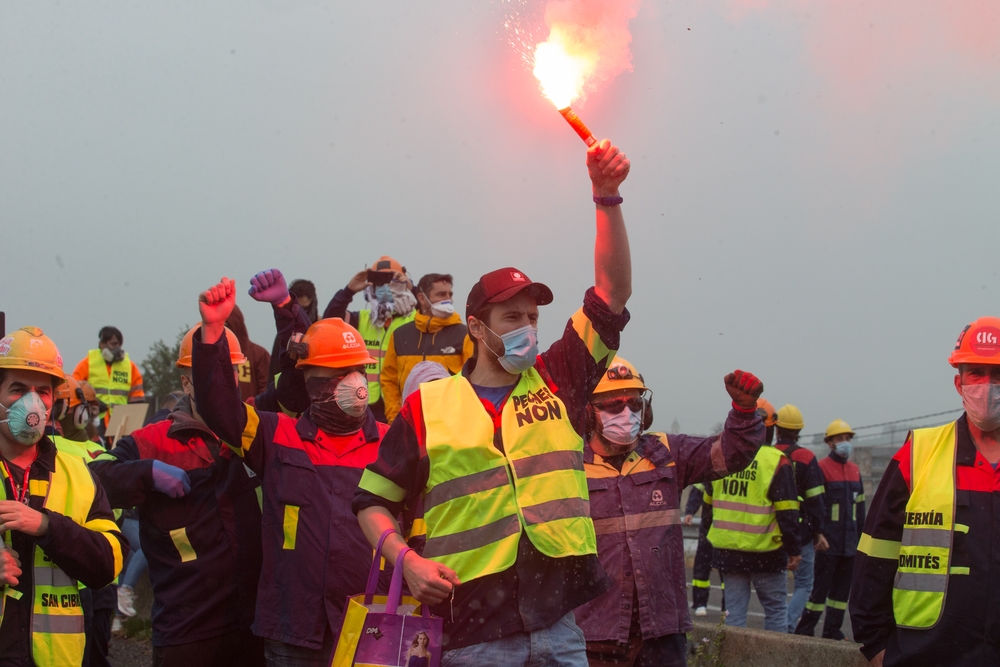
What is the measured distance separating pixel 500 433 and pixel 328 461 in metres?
1.77

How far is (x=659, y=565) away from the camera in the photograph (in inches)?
224

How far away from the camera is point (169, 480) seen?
18.1 ft

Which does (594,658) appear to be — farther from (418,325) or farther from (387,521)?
(418,325)

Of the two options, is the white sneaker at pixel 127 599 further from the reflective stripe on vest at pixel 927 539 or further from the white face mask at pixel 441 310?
the reflective stripe on vest at pixel 927 539

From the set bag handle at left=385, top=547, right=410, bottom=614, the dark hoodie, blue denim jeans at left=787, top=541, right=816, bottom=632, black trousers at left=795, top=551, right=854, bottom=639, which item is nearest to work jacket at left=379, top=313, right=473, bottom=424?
the dark hoodie

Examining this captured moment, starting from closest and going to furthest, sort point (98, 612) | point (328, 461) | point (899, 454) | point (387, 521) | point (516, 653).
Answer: point (516, 653) < point (387, 521) < point (899, 454) < point (328, 461) < point (98, 612)

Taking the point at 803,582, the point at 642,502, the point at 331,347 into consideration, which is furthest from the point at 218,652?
the point at 803,582

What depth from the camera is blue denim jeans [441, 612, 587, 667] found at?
379cm

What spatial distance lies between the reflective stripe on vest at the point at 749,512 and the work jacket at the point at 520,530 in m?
6.59

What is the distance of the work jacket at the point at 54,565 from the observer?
450 cm

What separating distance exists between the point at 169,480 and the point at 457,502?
88.2 inches

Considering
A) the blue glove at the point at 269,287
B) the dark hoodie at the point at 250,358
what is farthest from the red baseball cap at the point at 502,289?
the dark hoodie at the point at 250,358

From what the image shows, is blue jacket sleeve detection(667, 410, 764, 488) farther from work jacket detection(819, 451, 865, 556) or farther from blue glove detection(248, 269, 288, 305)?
work jacket detection(819, 451, 865, 556)

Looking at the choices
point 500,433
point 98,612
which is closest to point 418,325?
point 98,612
